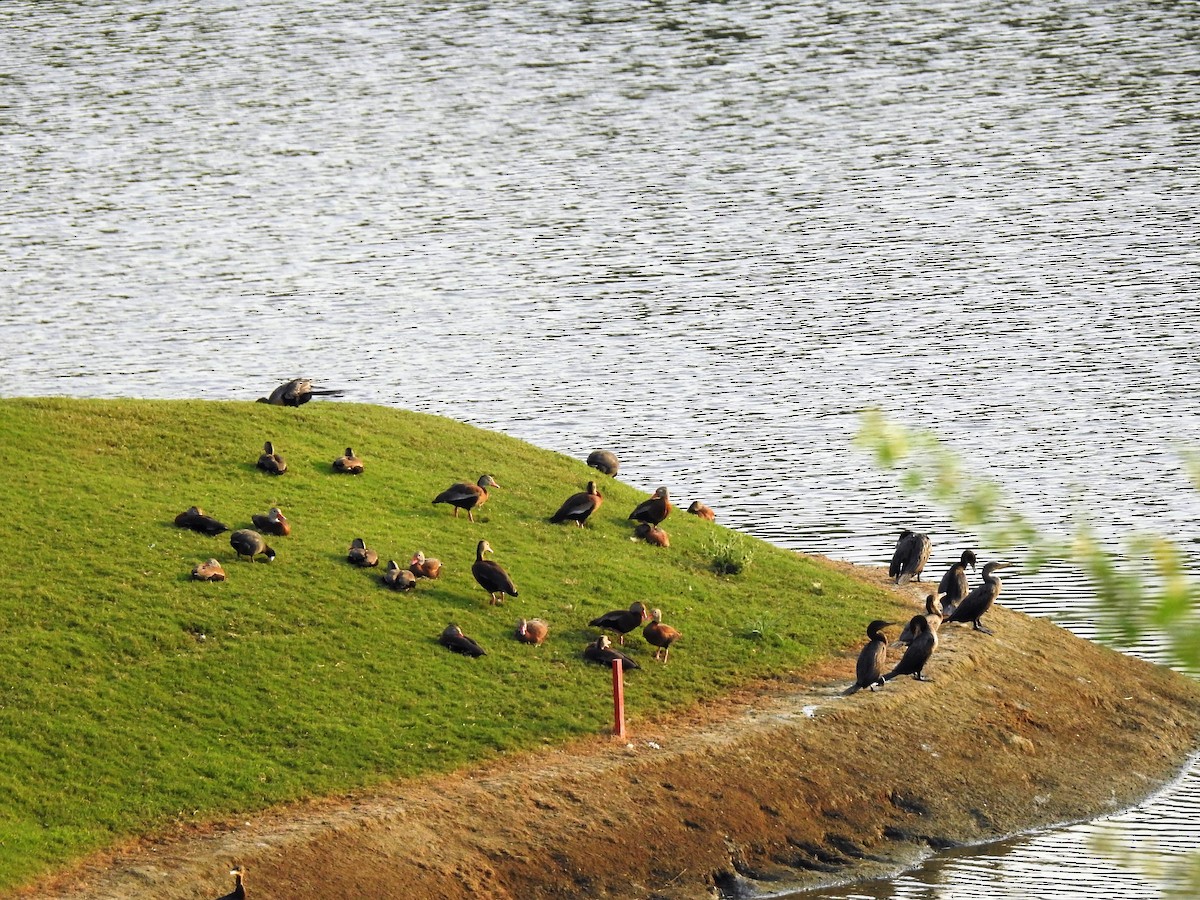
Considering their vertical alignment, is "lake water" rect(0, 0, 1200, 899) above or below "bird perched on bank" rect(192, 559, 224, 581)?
below

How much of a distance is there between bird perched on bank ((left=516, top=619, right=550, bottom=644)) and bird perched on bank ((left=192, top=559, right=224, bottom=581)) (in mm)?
3767

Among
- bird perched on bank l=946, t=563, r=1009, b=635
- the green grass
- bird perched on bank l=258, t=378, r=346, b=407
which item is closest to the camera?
the green grass

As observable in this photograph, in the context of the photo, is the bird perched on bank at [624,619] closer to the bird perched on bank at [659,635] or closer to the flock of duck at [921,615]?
the bird perched on bank at [659,635]

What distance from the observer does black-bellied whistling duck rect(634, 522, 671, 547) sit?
1099 inches

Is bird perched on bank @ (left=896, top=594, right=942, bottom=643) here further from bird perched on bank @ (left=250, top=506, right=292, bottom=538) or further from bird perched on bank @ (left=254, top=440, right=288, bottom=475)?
bird perched on bank @ (left=254, top=440, right=288, bottom=475)

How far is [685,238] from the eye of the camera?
213 feet

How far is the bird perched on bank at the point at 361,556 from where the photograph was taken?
82.2 ft

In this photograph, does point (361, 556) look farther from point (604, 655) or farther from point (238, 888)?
point (238, 888)

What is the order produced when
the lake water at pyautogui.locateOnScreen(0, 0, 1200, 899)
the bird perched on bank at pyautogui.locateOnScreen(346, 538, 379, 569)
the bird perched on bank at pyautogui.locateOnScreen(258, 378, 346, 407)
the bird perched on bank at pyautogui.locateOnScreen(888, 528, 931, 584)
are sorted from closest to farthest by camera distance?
the bird perched on bank at pyautogui.locateOnScreen(346, 538, 379, 569) < the bird perched on bank at pyautogui.locateOnScreen(888, 528, 931, 584) < the bird perched on bank at pyautogui.locateOnScreen(258, 378, 346, 407) < the lake water at pyautogui.locateOnScreen(0, 0, 1200, 899)

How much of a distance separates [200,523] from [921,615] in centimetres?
957

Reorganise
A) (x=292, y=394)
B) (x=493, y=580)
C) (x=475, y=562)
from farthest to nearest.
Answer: (x=292, y=394) → (x=475, y=562) → (x=493, y=580)

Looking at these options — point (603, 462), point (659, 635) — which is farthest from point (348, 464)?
point (659, 635)

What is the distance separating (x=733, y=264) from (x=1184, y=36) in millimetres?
32919

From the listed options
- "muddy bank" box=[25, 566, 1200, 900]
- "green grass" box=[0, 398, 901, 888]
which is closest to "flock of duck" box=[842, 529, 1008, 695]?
"muddy bank" box=[25, 566, 1200, 900]
